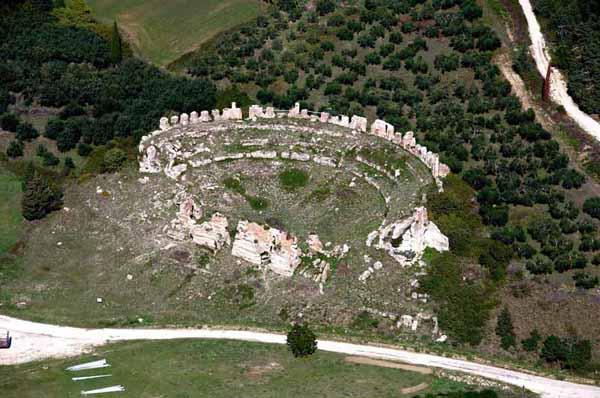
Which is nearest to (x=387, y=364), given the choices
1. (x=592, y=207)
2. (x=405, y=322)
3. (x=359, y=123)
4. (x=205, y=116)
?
(x=405, y=322)

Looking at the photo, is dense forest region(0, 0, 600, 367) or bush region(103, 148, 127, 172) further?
bush region(103, 148, 127, 172)

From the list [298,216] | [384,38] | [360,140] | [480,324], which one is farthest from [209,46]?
[480,324]

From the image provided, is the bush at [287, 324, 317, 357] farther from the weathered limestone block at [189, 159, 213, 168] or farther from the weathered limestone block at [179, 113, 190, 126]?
the weathered limestone block at [179, 113, 190, 126]

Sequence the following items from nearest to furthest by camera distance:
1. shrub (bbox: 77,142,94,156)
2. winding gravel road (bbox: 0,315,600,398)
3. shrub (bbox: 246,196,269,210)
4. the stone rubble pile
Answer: winding gravel road (bbox: 0,315,600,398)
the stone rubble pile
shrub (bbox: 246,196,269,210)
shrub (bbox: 77,142,94,156)

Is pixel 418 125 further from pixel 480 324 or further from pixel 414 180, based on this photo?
pixel 480 324

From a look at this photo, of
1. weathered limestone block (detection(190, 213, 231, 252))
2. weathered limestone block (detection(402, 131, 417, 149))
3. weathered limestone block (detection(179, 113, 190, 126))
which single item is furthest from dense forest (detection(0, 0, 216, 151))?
weathered limestone block (detection(402, 131, 417, 149))

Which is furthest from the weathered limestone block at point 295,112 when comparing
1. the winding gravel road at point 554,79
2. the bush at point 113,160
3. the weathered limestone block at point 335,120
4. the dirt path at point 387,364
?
the dirt path at point 387,364

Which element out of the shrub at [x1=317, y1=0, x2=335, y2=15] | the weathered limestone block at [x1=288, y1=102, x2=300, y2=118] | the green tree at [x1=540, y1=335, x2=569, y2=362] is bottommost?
the green tree at [x1=540, y1=335, x2=569, y2=362]

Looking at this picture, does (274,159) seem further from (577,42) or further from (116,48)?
(577,42)

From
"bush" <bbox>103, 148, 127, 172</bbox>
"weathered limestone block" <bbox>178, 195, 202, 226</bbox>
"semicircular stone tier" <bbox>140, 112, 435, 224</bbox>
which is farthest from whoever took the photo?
"bush" <bbox>103, 148, 127, 172</bbox>
